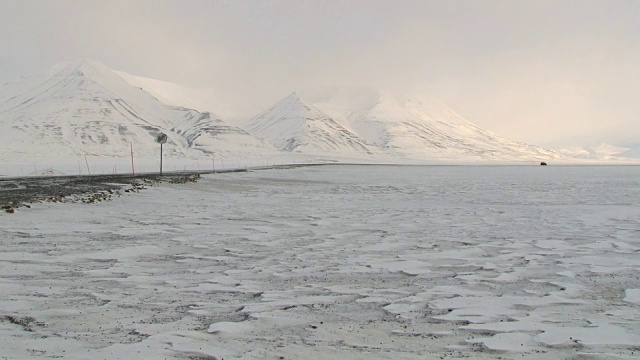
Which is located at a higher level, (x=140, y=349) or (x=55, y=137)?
(x=55, y=137)

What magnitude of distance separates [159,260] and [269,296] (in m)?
3.61

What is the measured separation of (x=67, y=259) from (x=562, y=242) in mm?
10841

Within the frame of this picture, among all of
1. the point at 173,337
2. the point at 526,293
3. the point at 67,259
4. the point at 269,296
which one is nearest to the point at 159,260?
the point at 67,259

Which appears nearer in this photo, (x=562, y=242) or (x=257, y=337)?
(x=257, y=337)

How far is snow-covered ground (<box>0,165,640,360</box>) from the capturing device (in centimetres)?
625

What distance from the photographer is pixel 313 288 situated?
351 inches

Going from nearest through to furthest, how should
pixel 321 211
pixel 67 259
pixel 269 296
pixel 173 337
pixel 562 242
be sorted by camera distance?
pixel 173 337, pixel 269 296, pixel 67 259, pixel 562 242, pixel 321 211

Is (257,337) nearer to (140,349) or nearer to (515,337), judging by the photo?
(140,349)

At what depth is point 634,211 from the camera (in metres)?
21.5

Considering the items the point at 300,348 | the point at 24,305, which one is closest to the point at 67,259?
the point at 24,305

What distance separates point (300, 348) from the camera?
241 inches

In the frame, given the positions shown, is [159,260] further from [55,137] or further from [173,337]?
[55,137]

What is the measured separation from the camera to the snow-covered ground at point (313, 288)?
625 centimetres

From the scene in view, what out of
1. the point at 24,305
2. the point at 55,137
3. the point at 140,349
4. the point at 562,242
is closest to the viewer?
the point at 140,349
